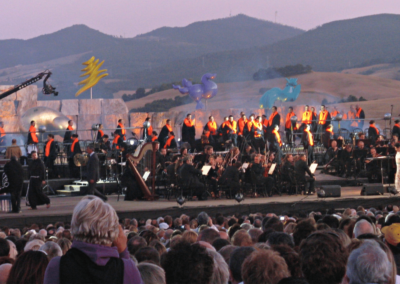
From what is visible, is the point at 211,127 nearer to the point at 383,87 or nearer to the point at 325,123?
the point at 325,123

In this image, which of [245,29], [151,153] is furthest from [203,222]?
[245,29]

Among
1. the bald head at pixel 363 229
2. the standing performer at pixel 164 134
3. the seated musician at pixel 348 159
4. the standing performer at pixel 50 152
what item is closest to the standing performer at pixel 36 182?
the standing performer at pixel 50 152

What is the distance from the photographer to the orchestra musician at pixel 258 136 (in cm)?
2036

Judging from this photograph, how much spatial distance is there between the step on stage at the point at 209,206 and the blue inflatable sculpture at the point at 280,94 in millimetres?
15314

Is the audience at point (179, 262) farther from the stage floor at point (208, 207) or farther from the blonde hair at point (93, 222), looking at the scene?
the stage floor at point (208, 207)

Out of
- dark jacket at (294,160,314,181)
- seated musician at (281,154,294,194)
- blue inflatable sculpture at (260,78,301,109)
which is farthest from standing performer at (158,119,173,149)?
blue inflatable sculpture at (260,78,301,109)

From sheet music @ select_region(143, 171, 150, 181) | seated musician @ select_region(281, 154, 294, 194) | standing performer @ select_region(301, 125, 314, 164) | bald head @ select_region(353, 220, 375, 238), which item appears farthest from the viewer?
standing performer @ select_region(301, 125, 314, 164)

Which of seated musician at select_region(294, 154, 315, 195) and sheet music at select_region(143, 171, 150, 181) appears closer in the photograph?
sheet music at select_region(143, 171, 150, 181)

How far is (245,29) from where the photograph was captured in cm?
14662

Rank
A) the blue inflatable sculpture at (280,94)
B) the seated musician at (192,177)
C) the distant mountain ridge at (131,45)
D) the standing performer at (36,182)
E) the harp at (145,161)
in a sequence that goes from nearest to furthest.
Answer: the standing performer at (36,182) < the harp at (145,161) < the seated musician at (192,177) < the blue inflatable sculpture at (280,94) < the distant mountain ridge at (131,45)

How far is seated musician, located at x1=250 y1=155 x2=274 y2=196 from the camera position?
585 inches

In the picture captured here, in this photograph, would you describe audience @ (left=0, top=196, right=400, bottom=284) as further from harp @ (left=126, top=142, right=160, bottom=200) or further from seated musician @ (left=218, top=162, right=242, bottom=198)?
seated musician @ (left=218, top=162, right=242, bottom=198)

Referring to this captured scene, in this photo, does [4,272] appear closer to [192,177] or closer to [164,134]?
[192,177]

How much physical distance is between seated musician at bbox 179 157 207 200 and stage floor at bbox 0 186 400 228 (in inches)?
13.3
